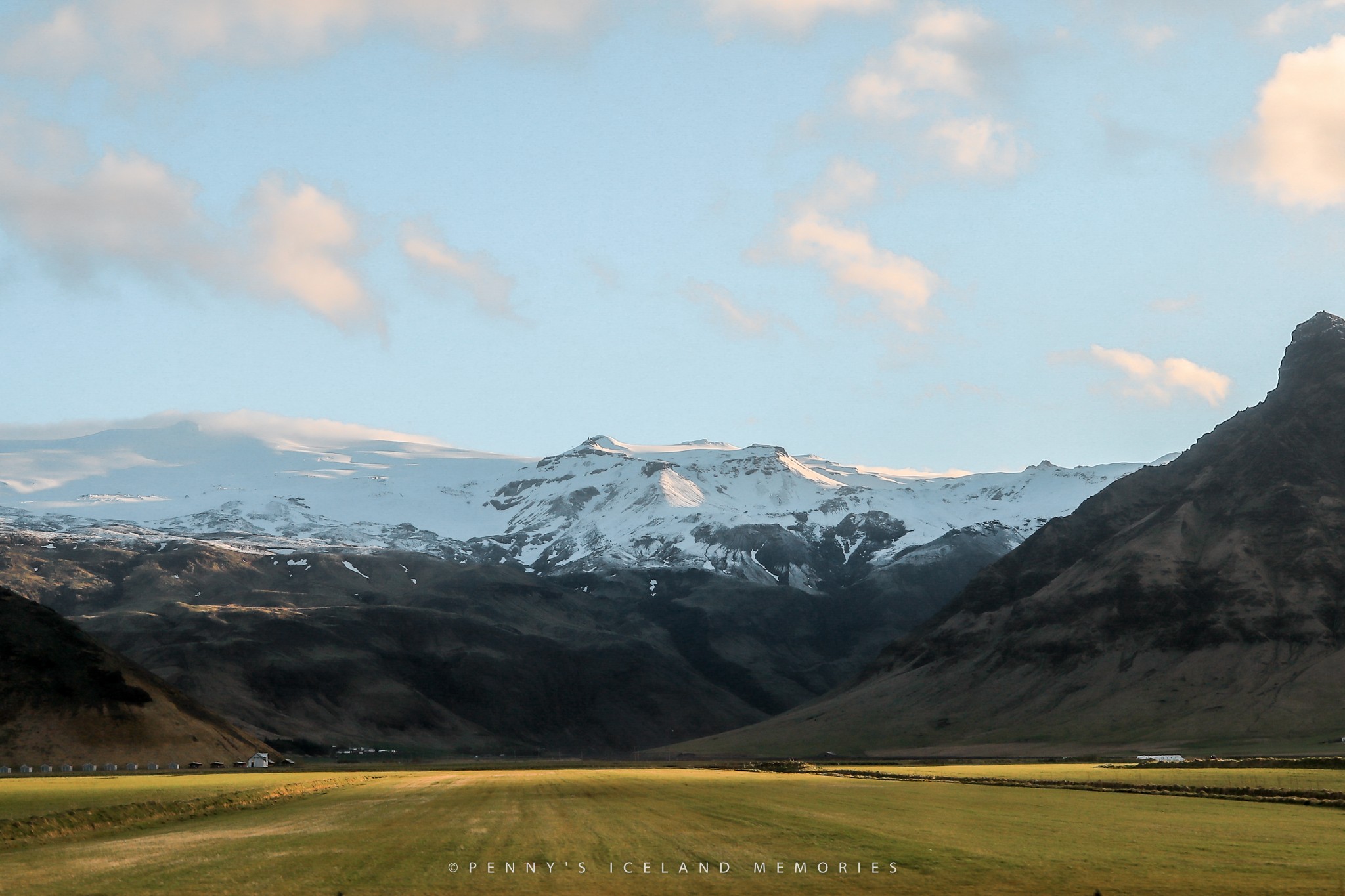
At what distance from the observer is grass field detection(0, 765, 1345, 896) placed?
34.0m

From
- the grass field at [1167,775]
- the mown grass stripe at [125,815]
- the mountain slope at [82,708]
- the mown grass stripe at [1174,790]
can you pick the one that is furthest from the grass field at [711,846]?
the mountain slope at [82,708]

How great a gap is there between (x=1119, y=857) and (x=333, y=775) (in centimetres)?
9084

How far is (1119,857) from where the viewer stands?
1545 inches

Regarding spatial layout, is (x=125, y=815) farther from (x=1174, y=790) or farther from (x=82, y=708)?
(x=82, y=708)

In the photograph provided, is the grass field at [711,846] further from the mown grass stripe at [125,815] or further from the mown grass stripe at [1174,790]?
the mown grass stripe at [1174,790]

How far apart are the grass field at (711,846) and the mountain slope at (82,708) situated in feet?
281

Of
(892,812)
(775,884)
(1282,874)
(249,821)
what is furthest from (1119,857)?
(249,821)

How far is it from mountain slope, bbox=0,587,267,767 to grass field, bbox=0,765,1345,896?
3371 inches

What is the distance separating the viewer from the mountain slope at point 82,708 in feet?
486

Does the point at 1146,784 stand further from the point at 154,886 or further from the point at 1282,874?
the point at 154,886

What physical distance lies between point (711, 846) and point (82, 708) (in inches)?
5435

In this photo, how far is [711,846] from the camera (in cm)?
4216

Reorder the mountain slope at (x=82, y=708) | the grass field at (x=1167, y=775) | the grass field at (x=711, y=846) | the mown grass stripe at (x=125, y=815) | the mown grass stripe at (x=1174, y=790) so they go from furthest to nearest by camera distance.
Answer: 1. the mountain slope at (x=82, y=708)
2. the grass field at (x=1167, y=775)
3. the mown grass stripe at (x=1174, y=790)
4. the mown grass stripe at (x=125, y=815)
5. the grass field at (x=711, y=846)

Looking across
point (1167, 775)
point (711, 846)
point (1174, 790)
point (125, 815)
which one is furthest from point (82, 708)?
point (711, 846)
